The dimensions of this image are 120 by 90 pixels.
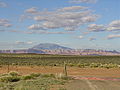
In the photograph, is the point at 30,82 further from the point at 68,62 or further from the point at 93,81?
the point at 68,62

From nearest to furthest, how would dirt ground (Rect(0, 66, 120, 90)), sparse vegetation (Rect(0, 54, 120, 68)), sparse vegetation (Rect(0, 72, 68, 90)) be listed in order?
dirt ground (Rect(0, 66, 120, 90)) < sparse vegetation (Rect(0, 72, 68, 90)) < sparse vegetation (Rect(0, 54, 120, 68))

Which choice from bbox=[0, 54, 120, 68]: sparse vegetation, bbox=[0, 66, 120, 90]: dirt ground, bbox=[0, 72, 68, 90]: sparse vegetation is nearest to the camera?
bbox=[0, 66, 120, 90]: dirt ground

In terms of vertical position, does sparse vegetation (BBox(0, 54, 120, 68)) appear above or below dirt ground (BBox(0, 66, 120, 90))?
above

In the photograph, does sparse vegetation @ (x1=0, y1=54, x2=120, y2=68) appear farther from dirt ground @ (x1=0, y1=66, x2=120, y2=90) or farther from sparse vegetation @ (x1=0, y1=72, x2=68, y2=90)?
sparse vegetation @ (x1=0, y1=72, x2=68, y2=90)

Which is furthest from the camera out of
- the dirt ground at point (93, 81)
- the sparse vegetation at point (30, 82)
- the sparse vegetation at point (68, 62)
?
the sparse vegetation at point (68, 62)

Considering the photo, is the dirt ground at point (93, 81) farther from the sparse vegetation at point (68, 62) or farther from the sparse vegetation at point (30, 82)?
the sparse vegetation at point (68, 62)

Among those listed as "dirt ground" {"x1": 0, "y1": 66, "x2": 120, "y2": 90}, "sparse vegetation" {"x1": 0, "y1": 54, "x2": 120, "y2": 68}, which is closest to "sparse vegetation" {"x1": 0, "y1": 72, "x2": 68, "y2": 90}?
"dirt ground" {"x1": 0, "y1": 66, "x2": 120, "y2": 90}

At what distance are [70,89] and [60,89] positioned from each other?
0.81m

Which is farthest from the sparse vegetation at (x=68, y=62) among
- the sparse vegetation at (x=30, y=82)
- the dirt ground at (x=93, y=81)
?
the sparse vegetation at (x=30, y=82)

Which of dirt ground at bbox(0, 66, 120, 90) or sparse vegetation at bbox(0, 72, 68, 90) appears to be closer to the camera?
dirt ground at bbox(0, 66, 120, 90)

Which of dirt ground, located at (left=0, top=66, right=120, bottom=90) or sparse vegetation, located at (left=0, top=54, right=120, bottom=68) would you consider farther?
sparse vegetation, located at (left=0, top=54, right=120, bottom=68)

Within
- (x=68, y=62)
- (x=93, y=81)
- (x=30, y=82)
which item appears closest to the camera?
(x=30, y=82)

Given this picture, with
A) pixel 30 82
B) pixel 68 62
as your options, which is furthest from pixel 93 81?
pixel 68 62

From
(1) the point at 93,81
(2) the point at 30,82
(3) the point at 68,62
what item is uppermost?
(3) the point at 68,62
